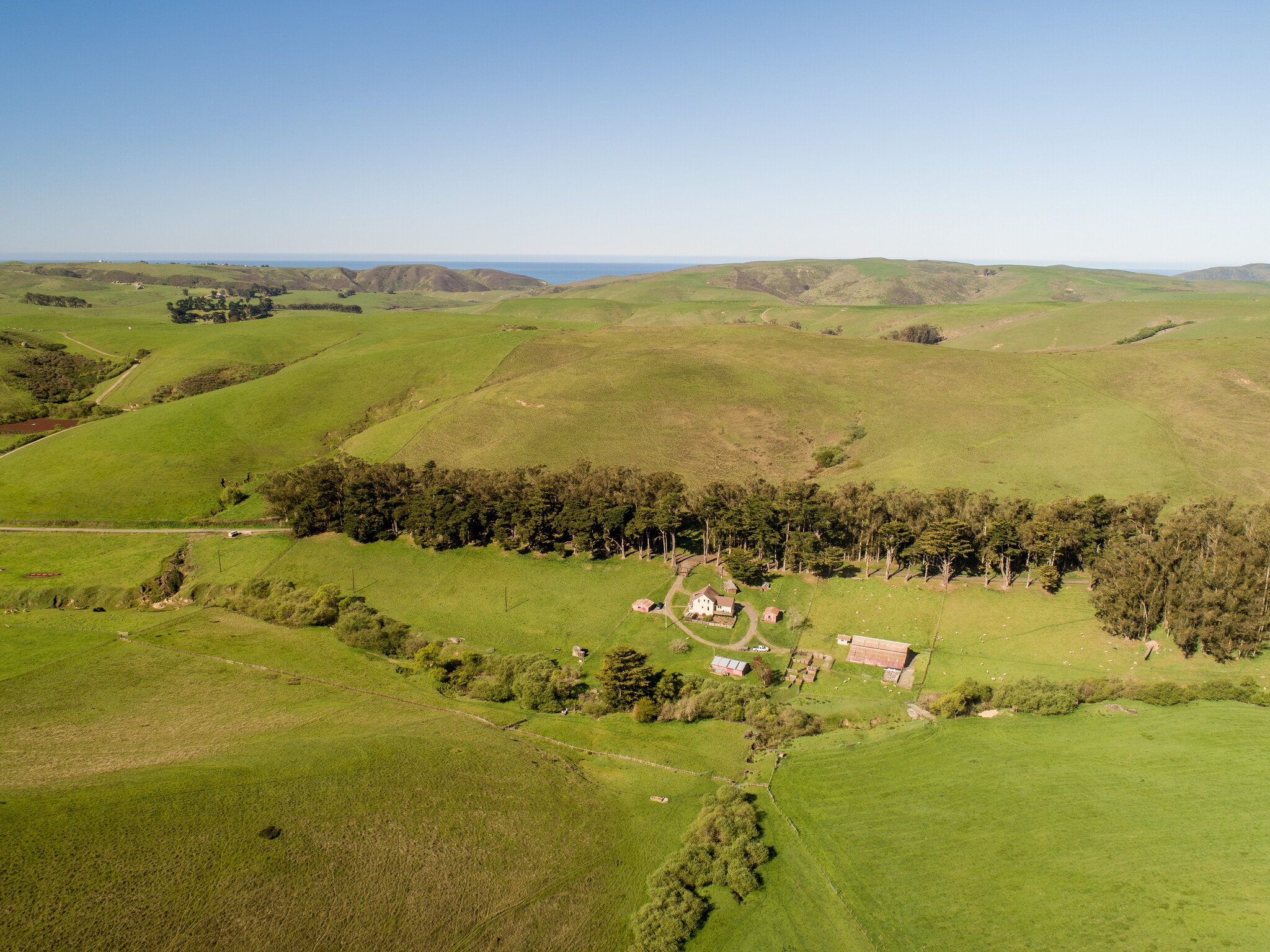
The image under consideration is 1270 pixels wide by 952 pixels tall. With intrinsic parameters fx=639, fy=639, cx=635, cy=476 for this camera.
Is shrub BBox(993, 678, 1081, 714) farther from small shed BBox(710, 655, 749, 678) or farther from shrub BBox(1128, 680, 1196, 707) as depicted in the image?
small shed BBox(710, 655, 749, 678)

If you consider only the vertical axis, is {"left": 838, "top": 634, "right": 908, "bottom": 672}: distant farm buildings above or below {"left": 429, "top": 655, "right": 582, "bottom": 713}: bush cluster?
above

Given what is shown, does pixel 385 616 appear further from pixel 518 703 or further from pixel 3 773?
pixel 3 773

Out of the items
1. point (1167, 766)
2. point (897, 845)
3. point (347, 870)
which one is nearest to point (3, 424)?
point (347, 870)

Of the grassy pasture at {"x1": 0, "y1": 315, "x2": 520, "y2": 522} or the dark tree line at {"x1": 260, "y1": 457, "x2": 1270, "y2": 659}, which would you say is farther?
the grassy pasture at {"x1": 0, "y1": 315, "x2": 520, "y2": 522}

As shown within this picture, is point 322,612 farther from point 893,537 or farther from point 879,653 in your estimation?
point 893,537

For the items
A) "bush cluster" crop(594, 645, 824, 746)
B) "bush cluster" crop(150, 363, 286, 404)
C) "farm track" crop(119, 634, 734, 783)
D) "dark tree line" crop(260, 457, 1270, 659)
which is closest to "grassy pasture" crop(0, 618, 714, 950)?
"farm track" crop(119, 634, 734, 783)

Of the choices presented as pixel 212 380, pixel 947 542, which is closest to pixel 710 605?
pixel 947 542
